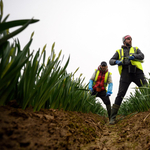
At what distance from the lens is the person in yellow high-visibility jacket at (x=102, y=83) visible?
13.5 feet

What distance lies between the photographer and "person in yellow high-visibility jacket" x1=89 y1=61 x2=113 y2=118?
4.10 meters

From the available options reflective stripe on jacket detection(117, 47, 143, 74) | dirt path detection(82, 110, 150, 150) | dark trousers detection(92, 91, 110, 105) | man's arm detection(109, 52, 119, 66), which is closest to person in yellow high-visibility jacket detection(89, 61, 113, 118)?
dark trousers detection(92, 91, 110, 105)

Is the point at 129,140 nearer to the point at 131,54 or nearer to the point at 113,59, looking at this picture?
the point at 131,54

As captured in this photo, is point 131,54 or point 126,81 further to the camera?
point 131,54

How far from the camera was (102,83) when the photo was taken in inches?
167

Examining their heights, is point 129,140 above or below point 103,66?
below

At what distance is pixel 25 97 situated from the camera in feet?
3.20

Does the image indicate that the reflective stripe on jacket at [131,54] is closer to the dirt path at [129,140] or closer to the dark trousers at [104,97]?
the dark trousers at [104,97]

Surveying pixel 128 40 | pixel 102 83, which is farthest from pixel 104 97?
pixel 128 40

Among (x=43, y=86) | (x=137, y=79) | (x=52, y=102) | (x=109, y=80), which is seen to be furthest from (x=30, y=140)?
(x=109, y=80)

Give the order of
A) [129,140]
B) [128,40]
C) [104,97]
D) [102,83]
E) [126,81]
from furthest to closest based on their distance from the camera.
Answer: [102,83] → [104,97] → [128,40] → [126,81] → [129,140]

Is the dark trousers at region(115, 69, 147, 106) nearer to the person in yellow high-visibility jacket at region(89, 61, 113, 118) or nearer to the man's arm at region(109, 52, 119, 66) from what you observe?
the man's arm at region(109, 52, 119, 66)

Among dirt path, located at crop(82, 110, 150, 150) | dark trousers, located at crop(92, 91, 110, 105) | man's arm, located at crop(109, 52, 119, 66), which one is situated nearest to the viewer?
dirt path, located at crop(82, 110, 150, 150)

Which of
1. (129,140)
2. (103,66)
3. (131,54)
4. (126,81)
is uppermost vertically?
(131,54)
